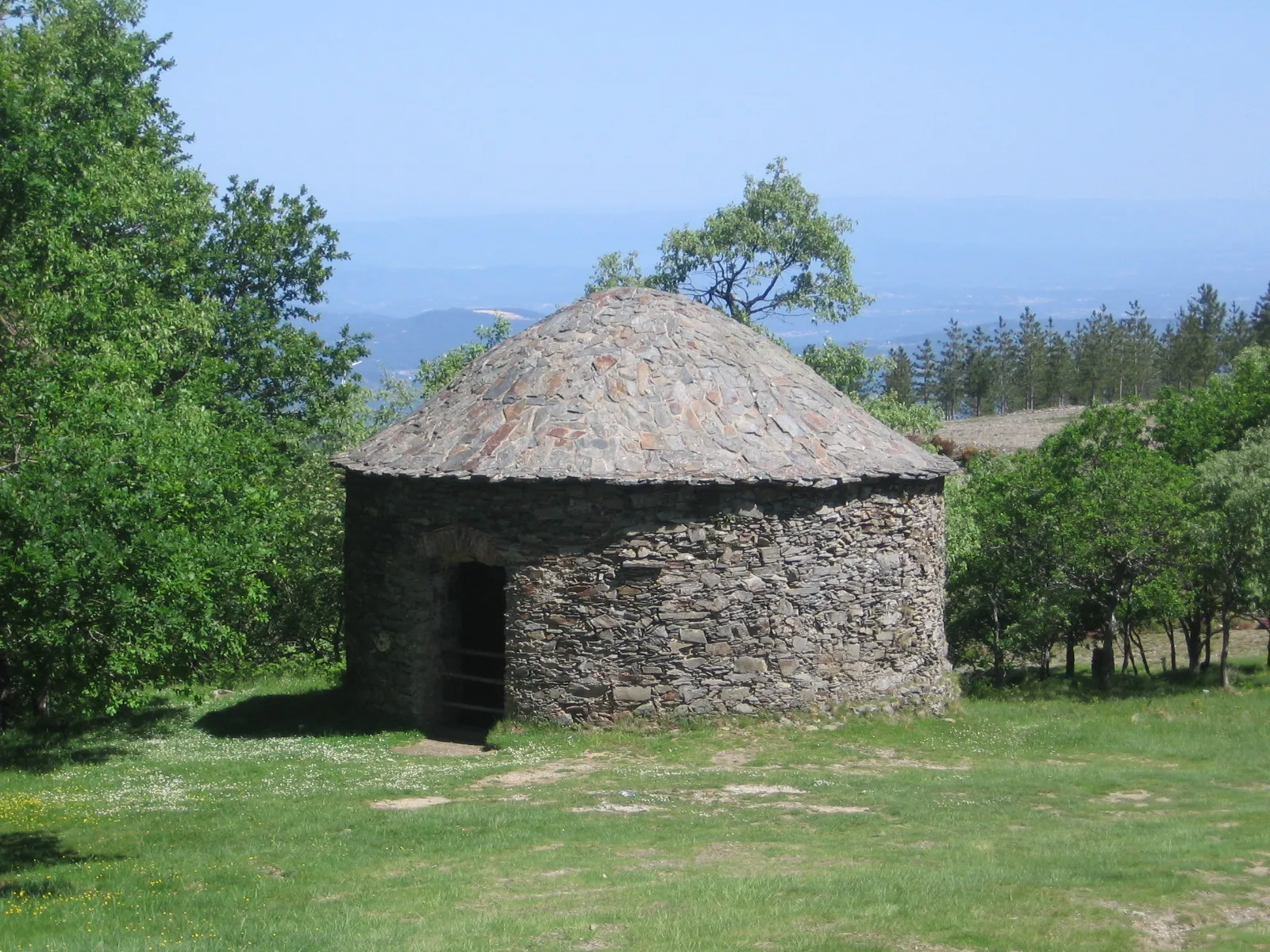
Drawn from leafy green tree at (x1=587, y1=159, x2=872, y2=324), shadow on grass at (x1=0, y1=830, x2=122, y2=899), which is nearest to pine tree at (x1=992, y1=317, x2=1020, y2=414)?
leafy green tree at (x1=587, y1=159, x2=872, y2=324)

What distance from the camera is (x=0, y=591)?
9695 mm

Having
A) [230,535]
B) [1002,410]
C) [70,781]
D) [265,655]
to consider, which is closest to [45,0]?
[265,655]

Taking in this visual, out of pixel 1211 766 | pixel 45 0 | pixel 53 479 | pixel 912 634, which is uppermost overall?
pixel 45 0

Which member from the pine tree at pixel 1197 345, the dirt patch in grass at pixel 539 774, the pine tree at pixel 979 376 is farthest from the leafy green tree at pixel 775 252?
the pine tree at pixel 979 376

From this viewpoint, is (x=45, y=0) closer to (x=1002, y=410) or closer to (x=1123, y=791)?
(x=1123, y=791)

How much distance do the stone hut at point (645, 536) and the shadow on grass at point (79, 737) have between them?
2872mm

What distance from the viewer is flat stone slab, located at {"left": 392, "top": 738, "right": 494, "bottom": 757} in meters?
16.3

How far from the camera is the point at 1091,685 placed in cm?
2366

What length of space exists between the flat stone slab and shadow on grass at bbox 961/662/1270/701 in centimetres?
952

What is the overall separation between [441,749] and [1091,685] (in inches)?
509

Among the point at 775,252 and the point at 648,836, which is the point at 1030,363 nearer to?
the point at 775,252

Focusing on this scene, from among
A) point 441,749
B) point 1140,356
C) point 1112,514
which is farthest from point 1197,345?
point 441,749

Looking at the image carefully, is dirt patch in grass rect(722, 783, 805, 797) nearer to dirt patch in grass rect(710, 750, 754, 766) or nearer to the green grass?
the green grass

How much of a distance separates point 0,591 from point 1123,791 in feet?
38.0
